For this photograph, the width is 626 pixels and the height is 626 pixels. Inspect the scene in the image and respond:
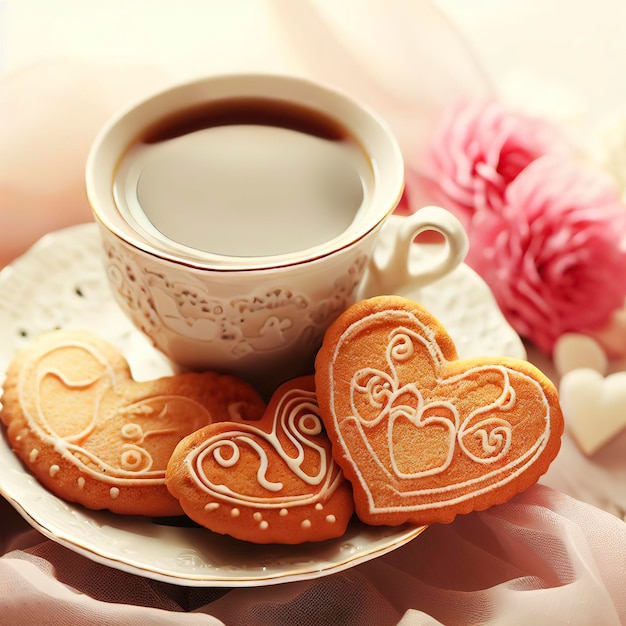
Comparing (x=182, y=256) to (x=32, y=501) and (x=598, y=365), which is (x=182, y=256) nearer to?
(x=32, y=501)

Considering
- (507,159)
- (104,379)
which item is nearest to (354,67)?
(507,159)

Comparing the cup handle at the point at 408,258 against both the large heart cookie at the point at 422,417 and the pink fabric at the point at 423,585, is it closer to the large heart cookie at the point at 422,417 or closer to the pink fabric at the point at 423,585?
the large heart cookie at the point at 422,417

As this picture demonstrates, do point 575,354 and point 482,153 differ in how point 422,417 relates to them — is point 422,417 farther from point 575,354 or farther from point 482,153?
point 482,153

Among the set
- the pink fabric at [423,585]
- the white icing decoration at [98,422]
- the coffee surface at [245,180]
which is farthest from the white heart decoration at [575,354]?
the white icing decoration at [98,422]

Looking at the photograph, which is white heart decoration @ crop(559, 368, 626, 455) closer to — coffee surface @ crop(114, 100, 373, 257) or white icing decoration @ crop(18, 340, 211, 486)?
coffee surface @ crop(114, 100, 373, 257)

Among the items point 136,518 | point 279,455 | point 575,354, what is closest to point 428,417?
point 279,455
